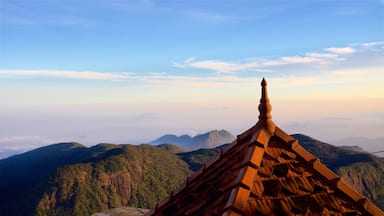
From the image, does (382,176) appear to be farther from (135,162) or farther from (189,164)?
(135,162)

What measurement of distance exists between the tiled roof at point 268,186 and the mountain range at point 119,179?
429 feet

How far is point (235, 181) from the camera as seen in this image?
5887 millimetres

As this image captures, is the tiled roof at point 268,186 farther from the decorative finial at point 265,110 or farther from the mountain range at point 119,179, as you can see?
the mountain range at point 119,179

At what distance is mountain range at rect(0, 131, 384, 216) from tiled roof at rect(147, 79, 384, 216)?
130866 mm

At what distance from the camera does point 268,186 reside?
5.89 metres

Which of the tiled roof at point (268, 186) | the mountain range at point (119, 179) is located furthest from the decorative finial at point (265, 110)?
the mountain range at point (119, 179)

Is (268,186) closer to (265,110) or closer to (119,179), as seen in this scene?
(265,110)

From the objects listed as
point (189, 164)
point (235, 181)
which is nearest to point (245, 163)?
point (235, 181)

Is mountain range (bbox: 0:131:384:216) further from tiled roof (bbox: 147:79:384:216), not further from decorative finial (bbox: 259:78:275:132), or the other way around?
decorative finial (bbox: 259:78:275:132)

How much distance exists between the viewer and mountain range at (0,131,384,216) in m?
133

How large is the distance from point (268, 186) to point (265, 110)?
4.61 ft

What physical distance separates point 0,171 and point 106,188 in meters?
75.1

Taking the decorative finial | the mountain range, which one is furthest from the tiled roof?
the mountain range

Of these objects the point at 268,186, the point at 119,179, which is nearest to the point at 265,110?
the point at 268,186
